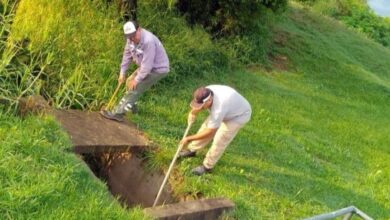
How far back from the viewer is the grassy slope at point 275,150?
185 inches

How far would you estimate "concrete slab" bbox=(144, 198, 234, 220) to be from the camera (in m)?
5.00

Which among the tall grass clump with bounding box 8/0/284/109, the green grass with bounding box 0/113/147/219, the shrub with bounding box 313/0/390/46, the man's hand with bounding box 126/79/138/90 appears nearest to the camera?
the green grass with bounding box 0/113/147/219

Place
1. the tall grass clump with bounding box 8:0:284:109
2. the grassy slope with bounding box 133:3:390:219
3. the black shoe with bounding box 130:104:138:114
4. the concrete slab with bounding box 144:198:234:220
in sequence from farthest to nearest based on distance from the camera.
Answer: the tall grass clump with bounding box 8:0:284:109 < the black shoe with bounding box 130:104:138:114 < the grassy slope with bounding box 133:3:390:219 < the concrete slab with bounding box 144:198:234:220

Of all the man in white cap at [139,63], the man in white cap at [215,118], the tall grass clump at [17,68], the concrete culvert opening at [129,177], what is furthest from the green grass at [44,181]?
the man in white cap at [139,63]

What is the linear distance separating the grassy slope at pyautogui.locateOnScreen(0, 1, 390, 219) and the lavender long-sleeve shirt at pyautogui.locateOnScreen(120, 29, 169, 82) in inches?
27.6

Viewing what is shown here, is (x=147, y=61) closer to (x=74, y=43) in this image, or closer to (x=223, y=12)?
(x=74, y=43)

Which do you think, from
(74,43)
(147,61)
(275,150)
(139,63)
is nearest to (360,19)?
(275,150)

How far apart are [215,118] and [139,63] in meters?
1.58

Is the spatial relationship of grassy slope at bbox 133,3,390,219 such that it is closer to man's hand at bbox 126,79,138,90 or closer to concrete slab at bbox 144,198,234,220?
concrete slab at bbox 144,198,234,220

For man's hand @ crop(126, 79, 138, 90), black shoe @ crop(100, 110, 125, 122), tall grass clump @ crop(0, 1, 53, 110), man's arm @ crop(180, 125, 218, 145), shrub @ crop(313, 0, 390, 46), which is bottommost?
shrub @ crop(313, 0, 390, 46)

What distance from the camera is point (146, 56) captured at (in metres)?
6.80

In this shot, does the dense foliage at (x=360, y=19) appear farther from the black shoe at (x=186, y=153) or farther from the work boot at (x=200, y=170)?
the work boot at (x=200, y=170)

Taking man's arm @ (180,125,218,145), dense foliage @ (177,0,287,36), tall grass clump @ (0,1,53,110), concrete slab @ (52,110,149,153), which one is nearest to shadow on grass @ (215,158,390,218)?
man's arm @ (180,125,218,145)

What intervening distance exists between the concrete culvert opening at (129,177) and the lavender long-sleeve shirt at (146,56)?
1.04m
